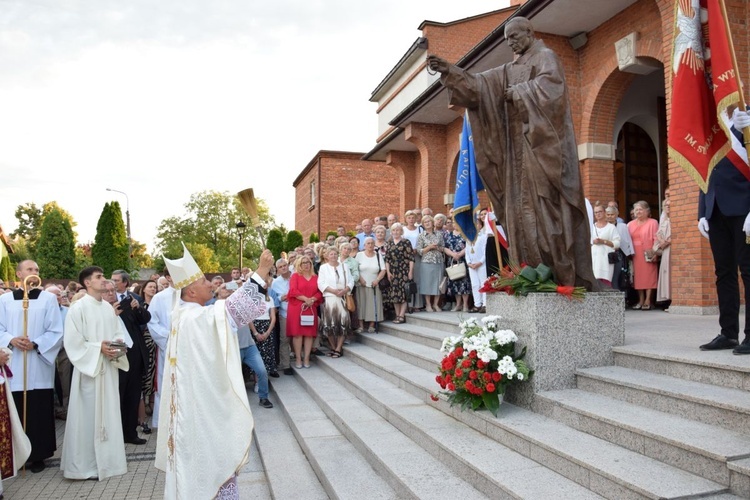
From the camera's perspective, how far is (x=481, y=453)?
430 cm

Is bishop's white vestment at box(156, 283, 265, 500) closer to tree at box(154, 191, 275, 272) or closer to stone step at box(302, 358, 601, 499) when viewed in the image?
stone step at box(302, 358, 601, 499)

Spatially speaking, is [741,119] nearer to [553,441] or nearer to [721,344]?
[721,344]

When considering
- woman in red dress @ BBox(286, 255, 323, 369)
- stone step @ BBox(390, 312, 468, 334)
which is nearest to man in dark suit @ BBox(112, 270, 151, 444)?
woman in red dress @ BBox(286, 255, 323, 369)

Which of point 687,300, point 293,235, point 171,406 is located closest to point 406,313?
point 687,300

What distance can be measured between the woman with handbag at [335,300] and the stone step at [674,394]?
549 cm

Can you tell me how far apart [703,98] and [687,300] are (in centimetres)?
484

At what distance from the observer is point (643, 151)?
14391 mm

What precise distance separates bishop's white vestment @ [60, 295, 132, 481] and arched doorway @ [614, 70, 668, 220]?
40.1ft

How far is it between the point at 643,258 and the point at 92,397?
8686 mm

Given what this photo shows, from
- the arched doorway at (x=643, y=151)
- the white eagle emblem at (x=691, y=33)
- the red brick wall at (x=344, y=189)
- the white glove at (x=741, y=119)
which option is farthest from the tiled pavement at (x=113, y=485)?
the red brick wall at (x=344, y=189)

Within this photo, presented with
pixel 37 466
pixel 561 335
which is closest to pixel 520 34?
pixel 561 335

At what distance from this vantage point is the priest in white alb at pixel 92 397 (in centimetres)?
615

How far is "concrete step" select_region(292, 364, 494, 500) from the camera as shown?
4.10 m

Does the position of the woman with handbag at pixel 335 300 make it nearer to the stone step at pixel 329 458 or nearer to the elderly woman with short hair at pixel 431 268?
the elderly woman with short hair at pixel 431 268
